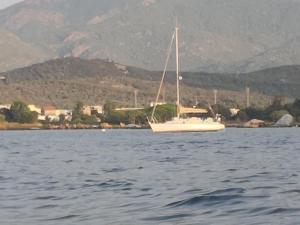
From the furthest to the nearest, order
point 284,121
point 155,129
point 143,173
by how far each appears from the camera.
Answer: point 284,121 → point 155,129 → point 143,173

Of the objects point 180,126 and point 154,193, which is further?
point 180,126

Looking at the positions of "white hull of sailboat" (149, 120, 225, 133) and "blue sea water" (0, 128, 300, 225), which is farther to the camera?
"white hull of sailboat" (149, 120, 225, 133)

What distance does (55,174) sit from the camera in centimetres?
3944

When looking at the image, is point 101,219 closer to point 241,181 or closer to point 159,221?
point 159,221

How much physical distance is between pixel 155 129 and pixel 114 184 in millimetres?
94243

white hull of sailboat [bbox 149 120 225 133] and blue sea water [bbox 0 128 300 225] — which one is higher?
white hull of sailboat [bbox 149 120 225 133]

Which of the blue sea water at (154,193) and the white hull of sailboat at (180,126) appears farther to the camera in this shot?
the white hull of sailboat at (180,126)

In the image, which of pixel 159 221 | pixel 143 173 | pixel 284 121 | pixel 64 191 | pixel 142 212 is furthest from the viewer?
pixel 284 121

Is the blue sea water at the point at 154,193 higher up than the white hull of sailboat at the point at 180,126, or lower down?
lower down

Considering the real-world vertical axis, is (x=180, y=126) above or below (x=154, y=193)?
above

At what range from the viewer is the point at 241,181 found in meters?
32.4

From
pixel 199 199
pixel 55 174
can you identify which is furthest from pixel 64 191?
pixel 55 174

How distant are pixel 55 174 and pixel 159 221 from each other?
17727mm

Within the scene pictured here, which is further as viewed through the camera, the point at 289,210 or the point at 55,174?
the point at 55,174
